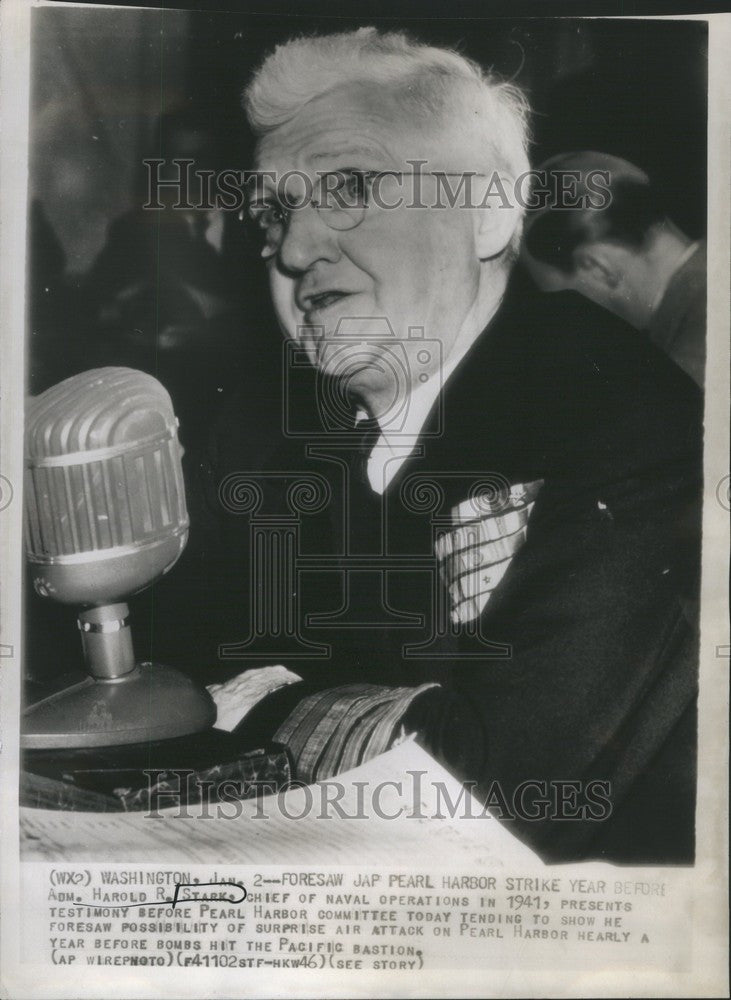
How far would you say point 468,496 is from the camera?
1369 millimetres

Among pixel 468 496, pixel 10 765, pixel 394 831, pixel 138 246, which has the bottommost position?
pixel 394 831

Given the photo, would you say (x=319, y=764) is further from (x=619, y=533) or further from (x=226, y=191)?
(x=226, y=191)

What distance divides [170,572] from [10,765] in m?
0.44

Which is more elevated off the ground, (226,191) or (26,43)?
(26,43)

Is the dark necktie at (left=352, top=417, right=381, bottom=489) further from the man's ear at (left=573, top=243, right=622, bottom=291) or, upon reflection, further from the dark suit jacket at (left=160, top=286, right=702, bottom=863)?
the man's ear at (left=573, top=243, right=622, bottom=291)

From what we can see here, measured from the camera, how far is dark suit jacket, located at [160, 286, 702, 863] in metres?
1.34

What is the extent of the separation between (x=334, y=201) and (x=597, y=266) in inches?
18.8

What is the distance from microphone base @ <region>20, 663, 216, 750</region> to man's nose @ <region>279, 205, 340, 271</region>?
0.76 m

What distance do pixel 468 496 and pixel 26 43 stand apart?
3.72 ft

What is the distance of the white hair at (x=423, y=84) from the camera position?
4.46 feet

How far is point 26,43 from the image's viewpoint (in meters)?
1.39

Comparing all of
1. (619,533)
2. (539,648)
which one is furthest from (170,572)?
(619,533)

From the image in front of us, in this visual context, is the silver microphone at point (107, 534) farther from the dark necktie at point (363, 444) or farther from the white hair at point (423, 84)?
the white hair at point (423, 84)

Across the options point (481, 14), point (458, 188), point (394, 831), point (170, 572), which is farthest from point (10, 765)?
point (481, 14)
